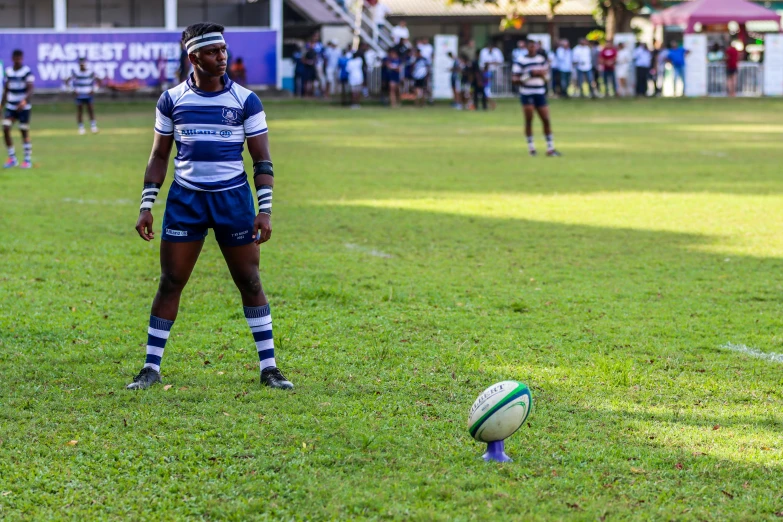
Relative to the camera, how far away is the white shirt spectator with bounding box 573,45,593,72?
4169 centimetres

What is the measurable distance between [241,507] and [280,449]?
2.30ft

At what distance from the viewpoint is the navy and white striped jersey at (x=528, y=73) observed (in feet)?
67.3

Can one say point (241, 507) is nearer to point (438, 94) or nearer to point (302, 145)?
point (302, 145)

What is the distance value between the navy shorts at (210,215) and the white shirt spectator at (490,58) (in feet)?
104

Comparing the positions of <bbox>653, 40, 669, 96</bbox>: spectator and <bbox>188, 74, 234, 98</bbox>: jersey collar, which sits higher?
<bbox>653, 40, 669, 96</bbox>: spectator

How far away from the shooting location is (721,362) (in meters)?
7.04

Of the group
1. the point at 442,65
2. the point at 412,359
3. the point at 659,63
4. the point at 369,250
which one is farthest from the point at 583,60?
the point at 412,359

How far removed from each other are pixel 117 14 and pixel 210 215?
127 ft

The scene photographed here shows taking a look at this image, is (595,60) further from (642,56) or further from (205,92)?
(205,92)

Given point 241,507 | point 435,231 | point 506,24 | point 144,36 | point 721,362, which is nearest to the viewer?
point 241,507

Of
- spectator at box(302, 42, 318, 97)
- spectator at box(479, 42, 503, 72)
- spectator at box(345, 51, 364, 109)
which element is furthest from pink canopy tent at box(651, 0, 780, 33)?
spectator at box(302, 42, 318, 97)

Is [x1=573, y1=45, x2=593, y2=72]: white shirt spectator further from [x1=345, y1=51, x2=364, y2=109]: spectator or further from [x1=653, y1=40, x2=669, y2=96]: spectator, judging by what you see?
[x1=345, y1=51, x2=364, y2=109]: spectator

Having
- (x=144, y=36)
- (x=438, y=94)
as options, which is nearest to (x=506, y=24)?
(x=438, y=94)

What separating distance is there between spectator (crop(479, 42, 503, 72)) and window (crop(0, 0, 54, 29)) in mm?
16296
